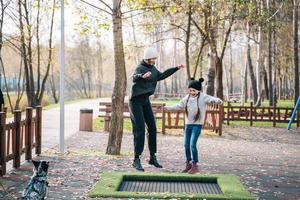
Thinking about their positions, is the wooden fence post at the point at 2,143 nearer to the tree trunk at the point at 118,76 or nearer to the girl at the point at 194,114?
the girl at the point at 194,114

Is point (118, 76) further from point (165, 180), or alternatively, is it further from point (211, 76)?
point (211, 76)

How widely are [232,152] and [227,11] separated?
12612mm

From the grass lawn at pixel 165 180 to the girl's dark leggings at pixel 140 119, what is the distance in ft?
2.60

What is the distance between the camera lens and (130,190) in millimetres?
7793

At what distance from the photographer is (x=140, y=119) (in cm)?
923

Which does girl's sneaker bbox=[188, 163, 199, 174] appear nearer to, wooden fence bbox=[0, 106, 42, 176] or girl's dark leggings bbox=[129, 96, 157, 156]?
girl's dark leggings bbox=[129, 96, 157, 156]

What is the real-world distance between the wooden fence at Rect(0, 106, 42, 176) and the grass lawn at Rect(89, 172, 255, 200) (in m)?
1.84

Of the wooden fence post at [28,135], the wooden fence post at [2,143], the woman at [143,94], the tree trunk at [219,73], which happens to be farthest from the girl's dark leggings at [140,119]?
the tree trunk at [219,73]

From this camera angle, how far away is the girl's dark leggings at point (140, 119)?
920 centimetres

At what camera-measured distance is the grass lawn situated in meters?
7.27

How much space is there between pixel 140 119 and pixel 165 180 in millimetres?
1244

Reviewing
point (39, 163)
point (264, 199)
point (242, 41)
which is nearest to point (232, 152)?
point (264, 199)

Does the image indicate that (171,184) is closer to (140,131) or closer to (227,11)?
(140,131)

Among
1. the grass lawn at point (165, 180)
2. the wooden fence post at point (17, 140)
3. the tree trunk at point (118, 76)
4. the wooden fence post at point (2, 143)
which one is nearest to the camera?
the grass lawn at point (165, 180)
